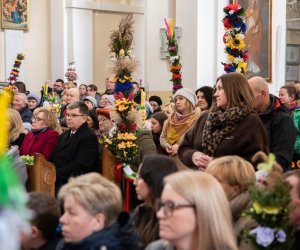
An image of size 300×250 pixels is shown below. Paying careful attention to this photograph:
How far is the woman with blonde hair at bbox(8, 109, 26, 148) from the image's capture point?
7.64 meters

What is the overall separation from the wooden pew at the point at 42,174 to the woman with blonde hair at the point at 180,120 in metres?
1.31

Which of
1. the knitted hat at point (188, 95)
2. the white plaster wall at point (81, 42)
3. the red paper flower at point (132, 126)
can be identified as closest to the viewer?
the knitted hat at point (188, 95)

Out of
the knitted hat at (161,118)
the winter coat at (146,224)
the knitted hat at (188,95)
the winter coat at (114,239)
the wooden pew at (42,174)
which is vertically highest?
the knitted hat at (188,95)

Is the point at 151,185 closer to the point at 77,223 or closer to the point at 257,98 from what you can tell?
the point at 77,223

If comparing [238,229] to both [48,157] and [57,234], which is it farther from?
[48,157]

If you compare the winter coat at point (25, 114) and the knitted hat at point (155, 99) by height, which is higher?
the knitted hat at point (155, 99)

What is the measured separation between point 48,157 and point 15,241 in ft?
20.1

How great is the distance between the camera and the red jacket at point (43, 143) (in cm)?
740

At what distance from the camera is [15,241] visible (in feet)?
4.33

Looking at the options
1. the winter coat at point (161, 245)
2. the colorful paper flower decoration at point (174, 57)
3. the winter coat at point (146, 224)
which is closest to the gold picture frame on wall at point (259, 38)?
the colorful paper flower decoration at point (174, 57)

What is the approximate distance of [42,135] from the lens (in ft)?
24.6

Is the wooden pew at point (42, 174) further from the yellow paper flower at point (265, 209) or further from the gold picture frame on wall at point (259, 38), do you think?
the gold picture frame on wall at point (259, 38)

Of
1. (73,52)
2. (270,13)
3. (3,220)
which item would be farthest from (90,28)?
(3,220)

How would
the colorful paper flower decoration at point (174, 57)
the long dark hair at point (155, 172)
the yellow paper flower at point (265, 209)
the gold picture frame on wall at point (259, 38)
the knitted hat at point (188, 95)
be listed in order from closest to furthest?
the yellow paper flower at point (265, 209) → the long dark hair at point (155, 172) → the knitted hat at point (188, 95) → the colorful paper flower decoration at point (174, 57) → the gold picture frame on wall at point (259, 38)
